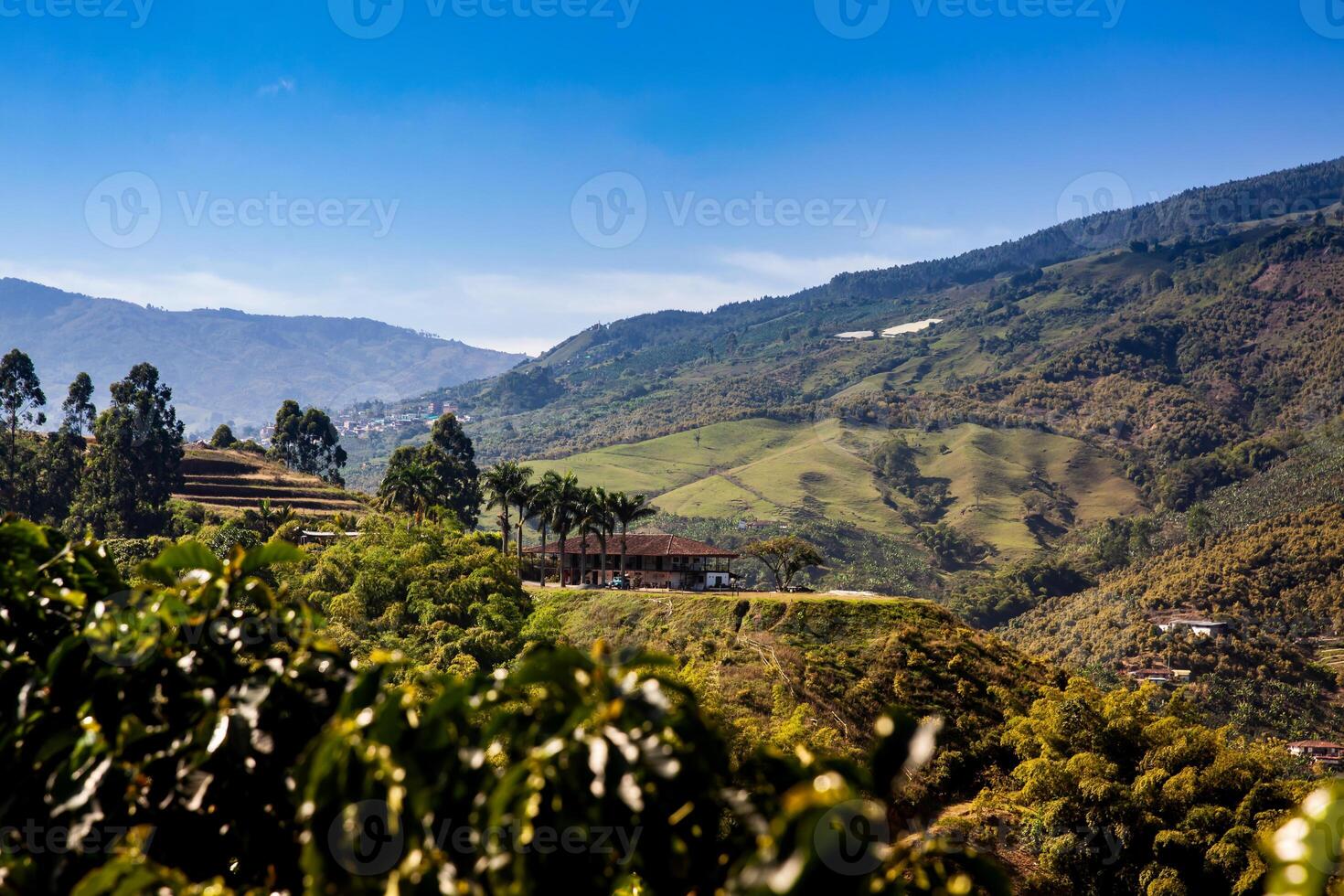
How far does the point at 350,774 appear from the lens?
9.41 feet

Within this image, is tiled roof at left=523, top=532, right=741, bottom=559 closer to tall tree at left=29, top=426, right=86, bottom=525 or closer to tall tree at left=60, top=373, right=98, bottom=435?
tall tree at left=29, top=426, right=86, bottom=525

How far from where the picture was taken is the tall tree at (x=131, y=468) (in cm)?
6969

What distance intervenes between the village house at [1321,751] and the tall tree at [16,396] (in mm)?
89483

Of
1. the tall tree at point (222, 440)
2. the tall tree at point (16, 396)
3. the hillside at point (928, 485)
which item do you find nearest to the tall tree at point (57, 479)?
the tall tree at point (16, 396)

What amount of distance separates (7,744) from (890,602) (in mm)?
45716

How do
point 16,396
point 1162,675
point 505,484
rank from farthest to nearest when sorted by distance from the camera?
1. point 1162,675
2. point 16,396
3. point 505,484

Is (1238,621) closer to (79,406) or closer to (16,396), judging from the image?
(79,406)

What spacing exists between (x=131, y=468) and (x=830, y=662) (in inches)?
2182

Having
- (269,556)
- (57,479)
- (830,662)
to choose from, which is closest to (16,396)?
(57,479)

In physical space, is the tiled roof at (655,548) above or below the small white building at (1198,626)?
above

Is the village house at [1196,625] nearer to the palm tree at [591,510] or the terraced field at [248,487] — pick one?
the palm tree at [591,510]

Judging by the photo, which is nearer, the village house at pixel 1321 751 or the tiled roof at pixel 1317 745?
the village house at pixel 1321 751

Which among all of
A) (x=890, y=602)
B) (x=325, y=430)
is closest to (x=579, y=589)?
(x=890, y=602)

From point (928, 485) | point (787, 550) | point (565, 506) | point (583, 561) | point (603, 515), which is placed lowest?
point (928, 485)
